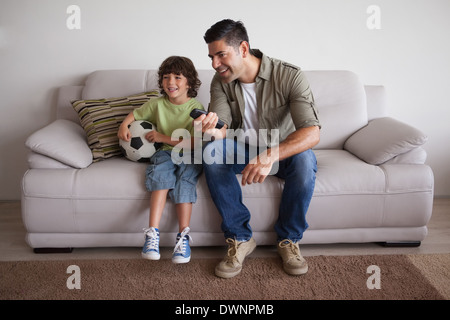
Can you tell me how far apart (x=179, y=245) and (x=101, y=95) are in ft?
3.37

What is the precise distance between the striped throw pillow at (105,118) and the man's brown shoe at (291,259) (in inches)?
36.0

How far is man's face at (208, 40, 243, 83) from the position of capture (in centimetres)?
152

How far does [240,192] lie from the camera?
5.18ft

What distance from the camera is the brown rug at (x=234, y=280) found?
1362 millimetres

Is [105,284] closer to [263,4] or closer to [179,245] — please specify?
[179,245]

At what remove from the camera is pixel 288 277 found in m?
1.48

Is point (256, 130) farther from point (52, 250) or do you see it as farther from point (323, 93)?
point (52, 250)

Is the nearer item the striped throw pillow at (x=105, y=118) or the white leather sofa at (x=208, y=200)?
the white leather sofa at (x=208, y=200)

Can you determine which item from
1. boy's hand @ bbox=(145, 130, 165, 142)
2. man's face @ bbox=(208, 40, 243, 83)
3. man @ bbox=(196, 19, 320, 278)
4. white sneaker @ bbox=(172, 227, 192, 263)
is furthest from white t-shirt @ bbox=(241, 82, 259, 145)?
white sneaker @ bbox=(172, 227, 192, 263)

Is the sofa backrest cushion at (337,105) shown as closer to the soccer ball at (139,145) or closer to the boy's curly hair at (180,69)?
the boy's curly hair at (180,69)

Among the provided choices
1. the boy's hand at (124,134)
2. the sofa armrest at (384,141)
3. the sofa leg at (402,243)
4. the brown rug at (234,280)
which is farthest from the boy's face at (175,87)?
the sofa leg at (402,243)

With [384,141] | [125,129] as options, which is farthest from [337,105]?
[125,129]

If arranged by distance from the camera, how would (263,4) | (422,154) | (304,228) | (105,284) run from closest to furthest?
1. (105,284)
2. (304,228)
3. (422,154)
4. (263,4)
